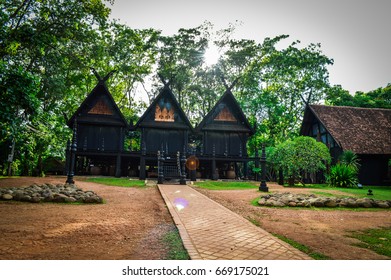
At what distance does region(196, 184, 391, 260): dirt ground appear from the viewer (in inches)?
131

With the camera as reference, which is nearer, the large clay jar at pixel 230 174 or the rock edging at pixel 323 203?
the rock edging at pixel 323 203

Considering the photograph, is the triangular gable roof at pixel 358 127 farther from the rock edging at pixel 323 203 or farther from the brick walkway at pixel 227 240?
the brick walkway at pixel 227 240

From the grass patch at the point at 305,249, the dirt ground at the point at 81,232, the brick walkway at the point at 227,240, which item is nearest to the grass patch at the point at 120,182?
the dirt ground at the point at 81,232

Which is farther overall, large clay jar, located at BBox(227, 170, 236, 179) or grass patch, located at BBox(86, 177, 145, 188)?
large clay jar, located at BBox(227, 170, 236, 179)

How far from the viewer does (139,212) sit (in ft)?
18.8

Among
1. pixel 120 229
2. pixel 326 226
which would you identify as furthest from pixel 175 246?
pixel 326 226

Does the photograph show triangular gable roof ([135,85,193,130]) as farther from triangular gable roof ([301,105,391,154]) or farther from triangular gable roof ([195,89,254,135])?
triangular gable roof ([301,105,391,154])

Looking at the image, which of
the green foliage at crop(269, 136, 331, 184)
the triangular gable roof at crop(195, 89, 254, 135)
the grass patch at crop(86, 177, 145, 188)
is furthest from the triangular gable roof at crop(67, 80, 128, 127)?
the green foliage at crop(269, 136, 331, 184)

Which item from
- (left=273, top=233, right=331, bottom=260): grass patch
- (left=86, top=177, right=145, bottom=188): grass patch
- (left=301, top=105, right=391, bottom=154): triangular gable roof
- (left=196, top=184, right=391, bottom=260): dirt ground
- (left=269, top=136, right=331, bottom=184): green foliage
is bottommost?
(left=86, top=177, right=145, bottom=188): grass patch

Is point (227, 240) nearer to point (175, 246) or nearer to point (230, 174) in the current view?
point (175, 246)

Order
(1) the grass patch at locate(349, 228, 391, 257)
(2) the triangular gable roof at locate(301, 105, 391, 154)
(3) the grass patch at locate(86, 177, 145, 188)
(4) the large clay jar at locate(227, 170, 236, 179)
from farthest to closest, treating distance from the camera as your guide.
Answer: (4) the large clay jar at locate(227, 170, 236, 179) < (2) the triangular gable roof at locate(301, 105, 391, 154) < (3) the grass patch at locate(86, 177, 145, 188) < (1) the grass patch at locate(349, 228, 391, 257)

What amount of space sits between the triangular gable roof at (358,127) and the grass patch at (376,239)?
15.3 metres

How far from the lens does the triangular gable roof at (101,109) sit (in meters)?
18.4

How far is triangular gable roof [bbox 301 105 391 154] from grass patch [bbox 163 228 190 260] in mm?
18180
